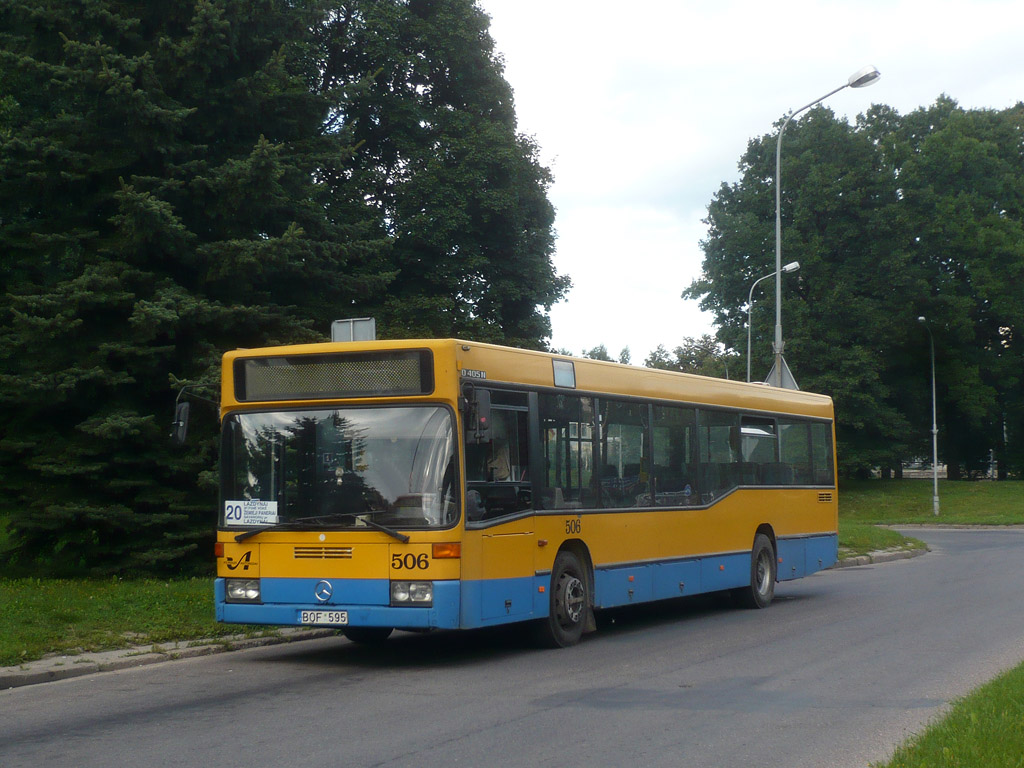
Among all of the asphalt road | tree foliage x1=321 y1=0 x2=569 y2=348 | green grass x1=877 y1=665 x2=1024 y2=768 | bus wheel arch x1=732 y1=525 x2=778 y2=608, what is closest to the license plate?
the asphalt road

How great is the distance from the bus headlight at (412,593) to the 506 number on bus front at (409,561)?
0.14 metres

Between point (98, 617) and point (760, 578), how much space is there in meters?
9.16

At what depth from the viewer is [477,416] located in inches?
442

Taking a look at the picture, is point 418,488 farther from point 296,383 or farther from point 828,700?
point 828,700

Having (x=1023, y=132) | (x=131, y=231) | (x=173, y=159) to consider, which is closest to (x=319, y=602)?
(x=131, y=231)

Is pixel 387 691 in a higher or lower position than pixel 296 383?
lower

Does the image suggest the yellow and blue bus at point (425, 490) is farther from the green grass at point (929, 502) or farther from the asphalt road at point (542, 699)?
the green grass at point (929, 502)

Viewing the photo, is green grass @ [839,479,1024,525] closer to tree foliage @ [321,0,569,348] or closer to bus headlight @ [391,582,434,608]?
tree foliage @ [321,0,569,348]

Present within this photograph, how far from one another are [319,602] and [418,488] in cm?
142

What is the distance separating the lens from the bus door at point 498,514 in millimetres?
11180

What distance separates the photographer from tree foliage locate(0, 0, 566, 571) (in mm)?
17375

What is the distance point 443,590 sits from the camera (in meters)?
10.8

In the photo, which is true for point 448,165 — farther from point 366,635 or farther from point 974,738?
point 974,738

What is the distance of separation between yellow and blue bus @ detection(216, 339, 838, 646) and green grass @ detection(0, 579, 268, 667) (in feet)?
5.07
